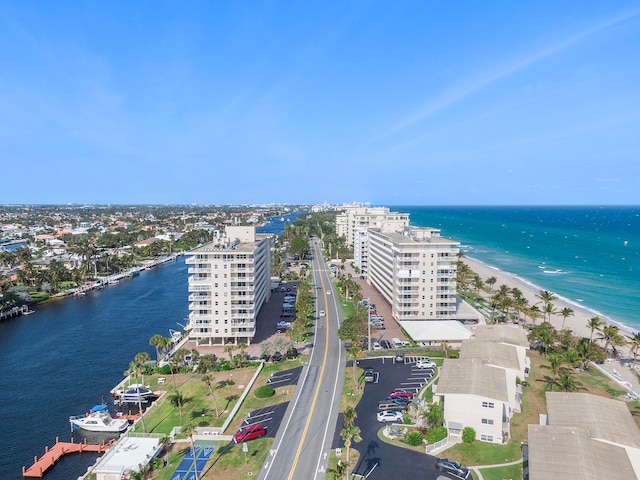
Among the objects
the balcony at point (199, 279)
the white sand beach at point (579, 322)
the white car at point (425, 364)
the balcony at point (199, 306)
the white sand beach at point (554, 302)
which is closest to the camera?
the white sand beach at point (579, 322)

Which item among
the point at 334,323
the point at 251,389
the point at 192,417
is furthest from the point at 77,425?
the point at 334,323

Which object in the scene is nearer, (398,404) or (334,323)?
(398,404)

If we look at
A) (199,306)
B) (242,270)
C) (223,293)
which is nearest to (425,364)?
(242,270)

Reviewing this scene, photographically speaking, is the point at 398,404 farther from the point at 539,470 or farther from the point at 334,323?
the point at 334,323

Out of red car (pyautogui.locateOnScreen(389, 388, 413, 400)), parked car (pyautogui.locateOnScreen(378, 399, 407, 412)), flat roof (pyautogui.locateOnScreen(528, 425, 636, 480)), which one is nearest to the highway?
parked car (pyautogui.locateOnScreen(378, 399, 407, 412))

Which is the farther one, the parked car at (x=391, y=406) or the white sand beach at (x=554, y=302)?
the white sand beach at (x=554, y=302)

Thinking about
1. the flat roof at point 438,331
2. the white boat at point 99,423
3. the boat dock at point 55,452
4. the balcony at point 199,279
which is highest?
the balcony at point 199,279

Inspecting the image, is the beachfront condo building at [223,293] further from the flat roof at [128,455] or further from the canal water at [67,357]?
the flat roof at [128,455]

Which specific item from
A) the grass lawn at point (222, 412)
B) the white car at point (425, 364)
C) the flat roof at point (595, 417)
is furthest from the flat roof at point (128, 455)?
the flat roof at point (595, 417)
